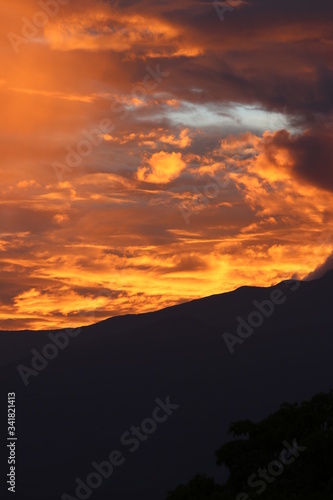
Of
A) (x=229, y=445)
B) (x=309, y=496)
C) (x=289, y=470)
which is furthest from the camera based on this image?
(x=229, y=445)

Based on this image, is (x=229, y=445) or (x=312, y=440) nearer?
(x=312, y=440)

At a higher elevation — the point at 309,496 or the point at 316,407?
the point at 316,407

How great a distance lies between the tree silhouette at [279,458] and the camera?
90.8 feet

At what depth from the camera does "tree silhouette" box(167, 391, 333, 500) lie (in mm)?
27672

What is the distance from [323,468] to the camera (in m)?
27.8

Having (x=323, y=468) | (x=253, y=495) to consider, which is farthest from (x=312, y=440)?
(x=253, y=495)

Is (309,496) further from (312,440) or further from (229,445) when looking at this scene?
(229,445)

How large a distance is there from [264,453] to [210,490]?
105 inches

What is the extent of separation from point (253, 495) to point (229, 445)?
3.61m

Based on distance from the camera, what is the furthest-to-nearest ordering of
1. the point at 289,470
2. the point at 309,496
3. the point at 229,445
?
the point at 229,445 → the point at 289,470 → the point at 309,496

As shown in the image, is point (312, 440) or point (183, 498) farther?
point (183, 498)

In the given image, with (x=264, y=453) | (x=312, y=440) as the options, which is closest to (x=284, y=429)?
A: (x=264, y=453)

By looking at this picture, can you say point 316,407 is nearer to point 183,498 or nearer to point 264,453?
point 264,453

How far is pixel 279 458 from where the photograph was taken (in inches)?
1192
